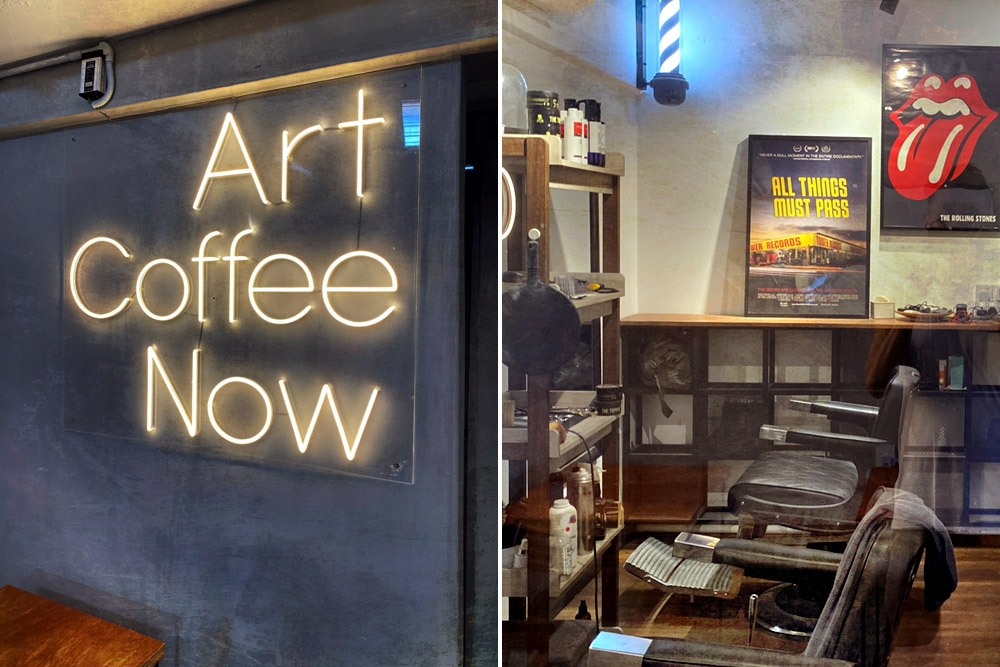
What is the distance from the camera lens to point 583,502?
5.44 ft

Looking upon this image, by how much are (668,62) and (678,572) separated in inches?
48.3

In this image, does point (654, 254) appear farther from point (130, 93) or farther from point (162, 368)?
point (130, 93)

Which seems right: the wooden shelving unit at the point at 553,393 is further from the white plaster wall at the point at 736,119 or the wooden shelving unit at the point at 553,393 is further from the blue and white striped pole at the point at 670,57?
the blue and white striped pole at the point at 670,57

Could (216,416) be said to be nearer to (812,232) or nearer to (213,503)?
Result: (213,503)

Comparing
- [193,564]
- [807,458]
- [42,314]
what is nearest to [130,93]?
[42,314]

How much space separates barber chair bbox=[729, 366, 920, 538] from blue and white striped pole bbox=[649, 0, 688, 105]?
0.77m

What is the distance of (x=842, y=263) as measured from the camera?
1322 millimetres

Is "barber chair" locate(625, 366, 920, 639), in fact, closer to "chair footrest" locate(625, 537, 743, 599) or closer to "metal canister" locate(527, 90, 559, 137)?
"chair footrest" locate(625, 537, 743, 599)

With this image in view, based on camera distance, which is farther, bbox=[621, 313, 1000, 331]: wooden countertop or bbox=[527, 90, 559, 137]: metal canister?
bbox=[527, 90, 559, 137]: metal canister

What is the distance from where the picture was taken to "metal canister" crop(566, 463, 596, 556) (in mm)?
1642

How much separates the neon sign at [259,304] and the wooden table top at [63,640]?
0.67 m

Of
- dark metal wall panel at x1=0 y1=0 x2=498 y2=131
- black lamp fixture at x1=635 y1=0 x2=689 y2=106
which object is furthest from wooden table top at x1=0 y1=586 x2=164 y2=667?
black lamp fixture at x1=635 y1=0 x2=689 y2=106

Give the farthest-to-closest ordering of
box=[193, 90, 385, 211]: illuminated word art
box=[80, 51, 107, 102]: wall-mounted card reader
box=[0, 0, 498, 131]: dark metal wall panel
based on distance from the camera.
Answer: box=[80, 51, 107, 102]: wall-mounted card reader
box=[193, 90, 385, 211]: illuminated word art
box=[0, 0, 498, 131]: dark metal wall panel

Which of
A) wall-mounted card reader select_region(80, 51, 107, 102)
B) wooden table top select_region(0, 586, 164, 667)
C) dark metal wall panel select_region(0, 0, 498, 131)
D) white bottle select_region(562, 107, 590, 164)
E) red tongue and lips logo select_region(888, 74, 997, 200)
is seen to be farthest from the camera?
wall-mounted card reader select_region(80, 51, 107, 102)
